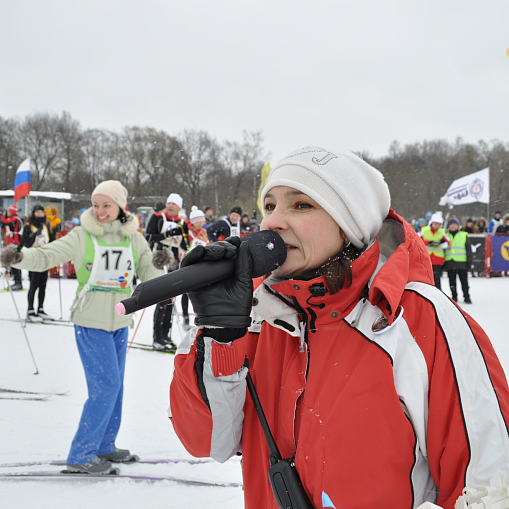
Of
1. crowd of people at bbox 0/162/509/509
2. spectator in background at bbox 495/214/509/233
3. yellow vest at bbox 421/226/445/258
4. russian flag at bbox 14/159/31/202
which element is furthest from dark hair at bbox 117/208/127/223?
spectator in background at bbox 495/214/509/233

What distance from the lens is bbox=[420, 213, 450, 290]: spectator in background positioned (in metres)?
10.3

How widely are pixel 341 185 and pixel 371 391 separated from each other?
572 millimetres

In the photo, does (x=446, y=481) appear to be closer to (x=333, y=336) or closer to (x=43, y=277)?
(x=333, y=336)

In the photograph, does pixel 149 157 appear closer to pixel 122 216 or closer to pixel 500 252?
pixel 500 252

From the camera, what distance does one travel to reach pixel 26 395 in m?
4.70

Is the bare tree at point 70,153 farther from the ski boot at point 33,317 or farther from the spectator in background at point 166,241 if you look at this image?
the spectator in background at point 166,241

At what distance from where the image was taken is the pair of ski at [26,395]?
461 cm

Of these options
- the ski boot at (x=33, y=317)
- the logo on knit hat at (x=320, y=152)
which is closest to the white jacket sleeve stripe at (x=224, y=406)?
the logo on knit hat at (x=320, y=152)

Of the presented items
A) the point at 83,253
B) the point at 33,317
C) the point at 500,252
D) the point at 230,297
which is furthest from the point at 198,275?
the point at 500,252

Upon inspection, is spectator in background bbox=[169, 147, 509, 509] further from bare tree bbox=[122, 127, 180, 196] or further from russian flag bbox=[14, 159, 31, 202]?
bare tree bbox=[122, 127, 180, 196]

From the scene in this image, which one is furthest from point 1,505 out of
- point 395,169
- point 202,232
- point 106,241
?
point 395,169

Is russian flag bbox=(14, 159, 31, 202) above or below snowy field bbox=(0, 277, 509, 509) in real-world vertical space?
above

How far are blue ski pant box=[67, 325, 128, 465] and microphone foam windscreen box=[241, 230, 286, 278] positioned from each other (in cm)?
249

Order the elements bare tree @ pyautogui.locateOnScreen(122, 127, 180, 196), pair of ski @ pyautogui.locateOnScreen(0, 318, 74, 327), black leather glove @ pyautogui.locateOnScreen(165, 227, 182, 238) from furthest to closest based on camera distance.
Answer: bare tree @ pyautogui.locateOnScreen(122, 127, 180, 196)
pair of ski @ pyautogui.locateOnScreen(0, 318, 74, 327)
black leather glove @ pyautogui.locateOnScreen(165, 227, 182, 238)
